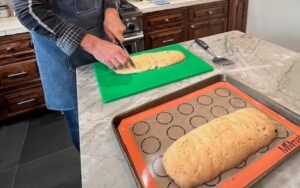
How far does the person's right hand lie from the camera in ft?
2.46

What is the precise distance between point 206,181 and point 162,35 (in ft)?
5.38

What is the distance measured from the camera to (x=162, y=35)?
1.97 metres

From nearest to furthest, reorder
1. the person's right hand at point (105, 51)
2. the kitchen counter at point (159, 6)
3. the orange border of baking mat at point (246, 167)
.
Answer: the orange border of baking mat at point (246, 167), the person's right hand at point (105, 51), the kitchen counter at point (159, 6)

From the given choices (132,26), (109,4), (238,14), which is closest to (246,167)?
(109,4)

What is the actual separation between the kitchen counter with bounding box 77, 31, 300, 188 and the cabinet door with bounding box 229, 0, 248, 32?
1.19m

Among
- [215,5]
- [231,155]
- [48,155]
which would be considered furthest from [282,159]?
[215,5]

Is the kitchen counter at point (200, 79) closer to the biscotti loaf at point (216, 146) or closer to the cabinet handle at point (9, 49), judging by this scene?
the biscotti loaf at point (216, 146)

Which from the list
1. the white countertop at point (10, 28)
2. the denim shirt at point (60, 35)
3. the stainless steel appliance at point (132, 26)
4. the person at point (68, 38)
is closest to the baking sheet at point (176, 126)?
the person at point (68, 38)

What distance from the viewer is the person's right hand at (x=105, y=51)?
751 millimetres

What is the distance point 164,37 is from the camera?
1.99m

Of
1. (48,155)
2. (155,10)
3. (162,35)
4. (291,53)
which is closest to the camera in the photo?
(291,53)

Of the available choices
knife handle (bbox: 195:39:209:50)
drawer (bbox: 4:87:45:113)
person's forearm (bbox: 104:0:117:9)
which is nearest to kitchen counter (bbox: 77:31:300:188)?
knife handle (bbox: 195:39:209:50)

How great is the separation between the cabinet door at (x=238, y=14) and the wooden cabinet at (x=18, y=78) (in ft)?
5.60

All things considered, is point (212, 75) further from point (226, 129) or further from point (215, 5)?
point (215, 5)
